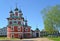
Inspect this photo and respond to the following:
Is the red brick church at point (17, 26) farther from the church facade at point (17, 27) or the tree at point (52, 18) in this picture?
the tree at point (52, 18)

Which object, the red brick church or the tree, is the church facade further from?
the tree

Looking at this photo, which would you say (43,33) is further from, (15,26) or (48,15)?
(48,15)

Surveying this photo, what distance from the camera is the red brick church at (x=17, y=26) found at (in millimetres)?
71000

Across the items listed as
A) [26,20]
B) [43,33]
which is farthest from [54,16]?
A: [43,33]

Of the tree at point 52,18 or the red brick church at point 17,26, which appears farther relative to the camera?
the red brick church at point 17,26

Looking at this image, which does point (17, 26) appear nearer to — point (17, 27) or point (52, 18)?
point (17, 27)

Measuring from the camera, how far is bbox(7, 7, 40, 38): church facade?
71000 millimetres

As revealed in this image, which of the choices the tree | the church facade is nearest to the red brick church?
the church facade

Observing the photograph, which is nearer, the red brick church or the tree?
the tree

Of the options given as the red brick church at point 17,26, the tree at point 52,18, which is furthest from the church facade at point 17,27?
the tree at point 52,18

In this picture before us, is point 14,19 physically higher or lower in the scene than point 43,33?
higher

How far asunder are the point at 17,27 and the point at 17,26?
407mm

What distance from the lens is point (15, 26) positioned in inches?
2795

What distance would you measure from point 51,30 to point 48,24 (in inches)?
88.2
